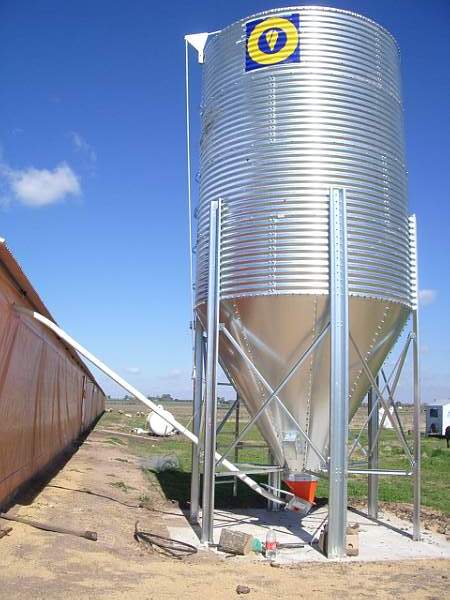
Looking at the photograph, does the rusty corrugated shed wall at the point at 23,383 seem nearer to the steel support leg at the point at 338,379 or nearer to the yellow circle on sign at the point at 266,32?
the steel support leg at the point at 338,379

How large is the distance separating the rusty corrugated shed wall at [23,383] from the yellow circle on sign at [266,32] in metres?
4.95

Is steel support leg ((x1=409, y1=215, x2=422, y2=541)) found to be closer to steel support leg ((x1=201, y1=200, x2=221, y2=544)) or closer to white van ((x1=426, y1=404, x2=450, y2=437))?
steel support leg ((x1=201, y1=200, x2=221, y2=544))

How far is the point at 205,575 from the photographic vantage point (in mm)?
7207

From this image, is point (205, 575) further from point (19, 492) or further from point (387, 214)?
point (387, 214)

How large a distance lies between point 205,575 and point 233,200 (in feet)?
17.5

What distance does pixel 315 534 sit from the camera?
32.2 feet

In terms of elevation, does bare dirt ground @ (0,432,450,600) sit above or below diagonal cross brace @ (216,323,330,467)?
below

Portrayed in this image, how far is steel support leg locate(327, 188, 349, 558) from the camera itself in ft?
27.5

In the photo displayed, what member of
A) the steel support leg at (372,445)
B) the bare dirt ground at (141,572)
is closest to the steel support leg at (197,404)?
the bare dirt ground at (141,572)

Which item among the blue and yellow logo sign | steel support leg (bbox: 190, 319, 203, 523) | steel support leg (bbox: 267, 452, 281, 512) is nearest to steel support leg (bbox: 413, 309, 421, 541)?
steel support leg (bbox: 267, 452, 281, 512)

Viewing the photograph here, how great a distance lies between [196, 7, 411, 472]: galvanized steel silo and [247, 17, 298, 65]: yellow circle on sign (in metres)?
0.02

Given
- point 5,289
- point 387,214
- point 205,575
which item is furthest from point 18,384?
point 387,214

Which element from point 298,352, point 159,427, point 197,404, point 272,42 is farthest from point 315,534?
point 159,427

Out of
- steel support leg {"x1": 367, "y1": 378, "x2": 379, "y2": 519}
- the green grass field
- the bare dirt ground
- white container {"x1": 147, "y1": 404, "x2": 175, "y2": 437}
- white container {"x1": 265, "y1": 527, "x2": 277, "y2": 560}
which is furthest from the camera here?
white container {"x1": 147, "y1": 404, "x2": 175, "y2": 437}
